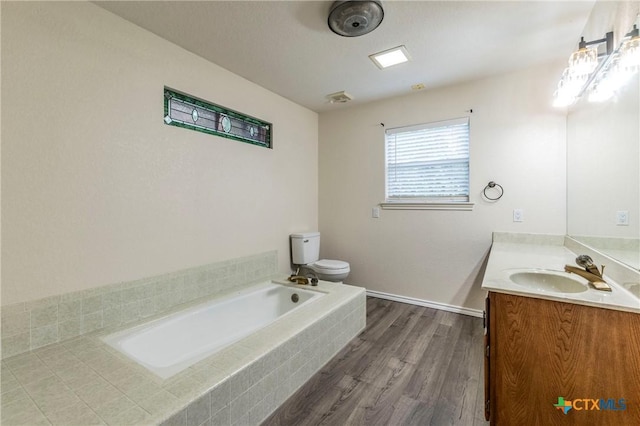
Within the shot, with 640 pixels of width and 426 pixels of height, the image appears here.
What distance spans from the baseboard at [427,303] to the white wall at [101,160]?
178cm

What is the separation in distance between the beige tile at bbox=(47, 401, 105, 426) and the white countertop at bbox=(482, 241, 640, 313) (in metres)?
1.67

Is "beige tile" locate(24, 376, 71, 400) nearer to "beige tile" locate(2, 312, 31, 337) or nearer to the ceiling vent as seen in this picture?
"beige tile" locate(2, 312, 31, 337)

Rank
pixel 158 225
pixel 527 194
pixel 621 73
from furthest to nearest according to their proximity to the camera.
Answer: pixel 527 194, pixel 158 225, pixel 621 73

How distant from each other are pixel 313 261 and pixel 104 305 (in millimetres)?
2063

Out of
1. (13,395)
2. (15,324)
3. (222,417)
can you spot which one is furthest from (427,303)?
(15,324)

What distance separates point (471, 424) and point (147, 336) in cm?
197

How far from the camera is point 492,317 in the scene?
127 centimetres

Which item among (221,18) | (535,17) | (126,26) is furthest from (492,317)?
(126,26)

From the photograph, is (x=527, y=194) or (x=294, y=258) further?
(x=294, y=258)

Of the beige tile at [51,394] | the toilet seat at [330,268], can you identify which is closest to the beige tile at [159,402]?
the beige tile at [51,394]

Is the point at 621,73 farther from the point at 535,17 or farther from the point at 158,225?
the point at 158,225

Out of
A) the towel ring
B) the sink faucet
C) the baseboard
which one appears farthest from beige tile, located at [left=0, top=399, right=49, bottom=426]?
the towel ring

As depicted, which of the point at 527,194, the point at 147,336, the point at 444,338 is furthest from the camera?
the point at 527,194

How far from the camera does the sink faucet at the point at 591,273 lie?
1.21 m
